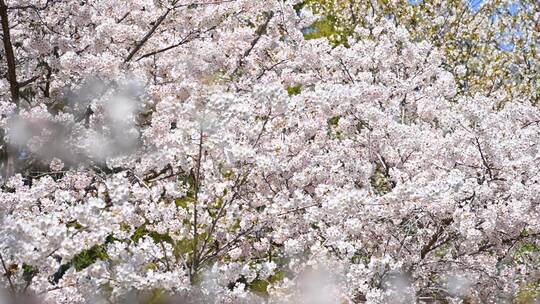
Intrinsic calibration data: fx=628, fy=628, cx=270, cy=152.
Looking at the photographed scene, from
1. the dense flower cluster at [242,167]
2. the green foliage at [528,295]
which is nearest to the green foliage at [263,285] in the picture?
the dense flower cluster at [242,167]

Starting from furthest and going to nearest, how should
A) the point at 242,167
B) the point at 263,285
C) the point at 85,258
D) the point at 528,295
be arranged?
the point at 528,295 → the point at 85,258 → the point at 263,285 → the point at 242,167

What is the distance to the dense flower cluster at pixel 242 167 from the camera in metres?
4.32

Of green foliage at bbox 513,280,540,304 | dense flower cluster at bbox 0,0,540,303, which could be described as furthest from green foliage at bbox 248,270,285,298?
green foliage at bbox 513,280,540,304

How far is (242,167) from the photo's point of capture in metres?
4.46

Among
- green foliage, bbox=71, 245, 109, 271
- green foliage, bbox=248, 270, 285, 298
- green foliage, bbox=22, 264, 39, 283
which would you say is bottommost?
green foliage, bbox=22, 264, 39, 283

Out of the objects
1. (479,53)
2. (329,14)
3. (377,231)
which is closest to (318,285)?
(377,231)

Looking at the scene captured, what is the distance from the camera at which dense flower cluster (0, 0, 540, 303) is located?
4.32 m

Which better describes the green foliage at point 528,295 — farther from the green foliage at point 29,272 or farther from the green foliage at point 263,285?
the green foliage at point 29,272

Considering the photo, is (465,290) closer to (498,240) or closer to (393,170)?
(498,240)

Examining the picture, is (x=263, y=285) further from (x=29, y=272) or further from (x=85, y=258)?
(x=29, y=272)

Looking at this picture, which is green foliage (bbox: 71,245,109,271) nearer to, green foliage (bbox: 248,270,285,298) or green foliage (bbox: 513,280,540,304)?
green foliage (bbox: 248,270,285,298)

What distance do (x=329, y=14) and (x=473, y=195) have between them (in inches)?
375

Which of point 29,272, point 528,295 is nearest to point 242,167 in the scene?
point 29,272

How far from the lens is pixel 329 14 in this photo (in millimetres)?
14195
